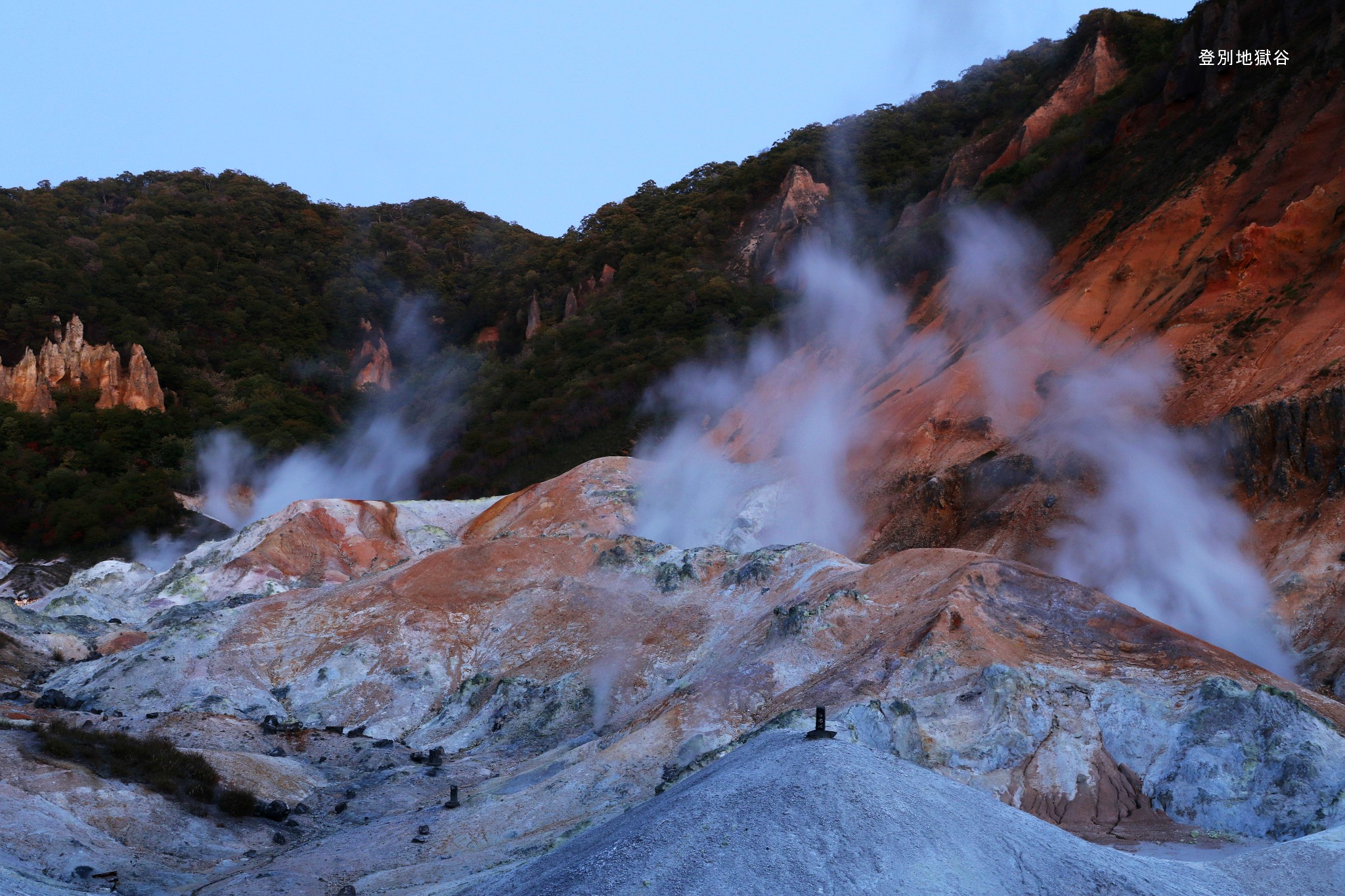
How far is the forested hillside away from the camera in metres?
31.7

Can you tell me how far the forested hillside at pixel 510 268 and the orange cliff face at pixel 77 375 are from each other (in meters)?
1.05

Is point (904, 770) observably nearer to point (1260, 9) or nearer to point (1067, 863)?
point (1067, 863)

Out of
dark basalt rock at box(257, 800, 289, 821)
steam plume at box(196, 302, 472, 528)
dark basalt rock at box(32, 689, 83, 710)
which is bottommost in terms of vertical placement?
dark basalt rock at box(257, 800, 289, 821)

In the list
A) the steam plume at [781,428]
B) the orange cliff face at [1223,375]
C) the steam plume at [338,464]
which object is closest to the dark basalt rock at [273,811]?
the orange cliff face at [1223,375]

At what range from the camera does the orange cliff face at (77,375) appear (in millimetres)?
47406

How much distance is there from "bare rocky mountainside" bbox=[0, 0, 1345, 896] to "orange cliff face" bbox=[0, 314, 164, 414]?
935mm

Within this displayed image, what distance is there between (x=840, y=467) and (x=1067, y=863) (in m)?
20.8

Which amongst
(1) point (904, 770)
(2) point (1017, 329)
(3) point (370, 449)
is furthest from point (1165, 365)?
(3) point (370, 449)

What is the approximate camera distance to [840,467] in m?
26.7

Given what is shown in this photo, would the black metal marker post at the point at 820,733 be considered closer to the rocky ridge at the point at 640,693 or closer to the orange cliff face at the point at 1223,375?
the rocky ridge at the point at 640,693

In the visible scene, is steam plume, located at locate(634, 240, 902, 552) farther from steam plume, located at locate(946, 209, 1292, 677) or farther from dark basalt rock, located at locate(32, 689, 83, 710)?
dark basalt rock, located at locate(32, 689, 83, 710)

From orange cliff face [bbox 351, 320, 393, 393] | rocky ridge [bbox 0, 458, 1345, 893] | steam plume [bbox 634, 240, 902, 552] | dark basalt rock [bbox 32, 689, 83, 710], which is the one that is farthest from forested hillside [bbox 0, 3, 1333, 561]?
dark basalt rock [bbox 32, 689, 83, 710]

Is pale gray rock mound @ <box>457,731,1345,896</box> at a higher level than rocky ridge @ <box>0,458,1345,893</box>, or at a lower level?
higher

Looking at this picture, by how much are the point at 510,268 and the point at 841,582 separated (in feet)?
167
